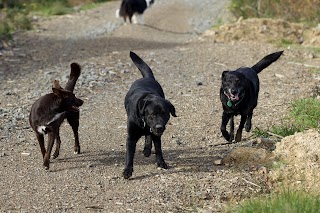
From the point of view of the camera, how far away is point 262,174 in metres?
6.30

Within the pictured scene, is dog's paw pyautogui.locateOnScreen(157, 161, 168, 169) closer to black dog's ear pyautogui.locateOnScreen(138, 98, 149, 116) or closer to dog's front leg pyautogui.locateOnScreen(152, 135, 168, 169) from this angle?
dog's front leg pyautogui.locateOnScreen(152, 135, 168, 169)

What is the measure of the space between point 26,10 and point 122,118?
13.8m

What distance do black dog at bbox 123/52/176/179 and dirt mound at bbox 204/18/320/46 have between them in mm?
9626

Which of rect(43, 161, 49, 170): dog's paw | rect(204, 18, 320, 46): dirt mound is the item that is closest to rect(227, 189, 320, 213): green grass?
rect(43, 161, 49, 170): dog's paw

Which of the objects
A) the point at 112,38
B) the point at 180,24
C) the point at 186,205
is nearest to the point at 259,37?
the point at 112,38

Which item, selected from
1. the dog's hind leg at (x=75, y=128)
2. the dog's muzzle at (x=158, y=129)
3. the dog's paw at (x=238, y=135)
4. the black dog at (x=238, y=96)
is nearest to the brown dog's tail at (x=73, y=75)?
the dog's hind leg at (x=75, y=128)

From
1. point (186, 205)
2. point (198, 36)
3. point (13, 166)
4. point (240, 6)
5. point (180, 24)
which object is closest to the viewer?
point (186, 205)

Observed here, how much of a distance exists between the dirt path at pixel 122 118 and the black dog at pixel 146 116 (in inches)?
8.1

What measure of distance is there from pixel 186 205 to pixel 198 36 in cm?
1306

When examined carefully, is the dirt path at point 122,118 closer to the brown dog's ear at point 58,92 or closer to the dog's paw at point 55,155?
the dog's paw at point 55,155

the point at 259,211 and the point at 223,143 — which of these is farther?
the point at 223,143

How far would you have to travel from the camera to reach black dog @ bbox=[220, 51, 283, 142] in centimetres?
745

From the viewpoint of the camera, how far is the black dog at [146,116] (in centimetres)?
603

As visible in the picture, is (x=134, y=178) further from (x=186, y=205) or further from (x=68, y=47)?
(x=68, y=47)
